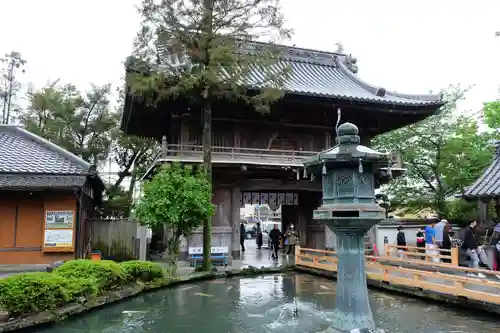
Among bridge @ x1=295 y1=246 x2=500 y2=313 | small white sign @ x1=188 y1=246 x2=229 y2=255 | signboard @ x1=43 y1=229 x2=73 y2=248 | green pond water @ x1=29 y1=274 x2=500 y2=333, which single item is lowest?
green pond water @ x1=29 y1=274 x2=500 y2=333

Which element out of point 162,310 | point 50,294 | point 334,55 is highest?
point 334,55

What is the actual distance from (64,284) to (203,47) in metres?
9.50

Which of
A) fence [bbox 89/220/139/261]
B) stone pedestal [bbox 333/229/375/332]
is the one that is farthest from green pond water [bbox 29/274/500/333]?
fence [bbox 89/220/139/261]

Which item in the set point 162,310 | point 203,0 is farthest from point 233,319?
point 203,0

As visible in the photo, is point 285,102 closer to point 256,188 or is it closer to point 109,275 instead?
point 256,188

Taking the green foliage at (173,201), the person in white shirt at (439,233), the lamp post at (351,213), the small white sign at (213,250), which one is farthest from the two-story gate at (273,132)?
the lamp post at (351,213)

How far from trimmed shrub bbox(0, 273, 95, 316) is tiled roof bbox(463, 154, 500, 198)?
13.3 m

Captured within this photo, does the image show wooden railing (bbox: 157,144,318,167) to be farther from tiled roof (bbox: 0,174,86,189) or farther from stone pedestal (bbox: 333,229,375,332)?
stone pedestal (bbox: 333,229,375,332)

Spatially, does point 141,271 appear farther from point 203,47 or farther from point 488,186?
point 488,186

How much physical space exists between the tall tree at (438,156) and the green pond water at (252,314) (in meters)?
15.0

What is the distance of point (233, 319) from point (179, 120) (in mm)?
12734

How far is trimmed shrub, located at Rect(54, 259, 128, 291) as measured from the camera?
9984 mm

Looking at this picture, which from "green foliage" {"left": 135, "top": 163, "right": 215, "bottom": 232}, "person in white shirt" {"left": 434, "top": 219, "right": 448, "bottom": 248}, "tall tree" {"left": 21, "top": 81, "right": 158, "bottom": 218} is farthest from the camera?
"tall tree" {"left": 21, "top": 81, "right": 158, "bottom": 218}

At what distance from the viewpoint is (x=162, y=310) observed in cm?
1021
